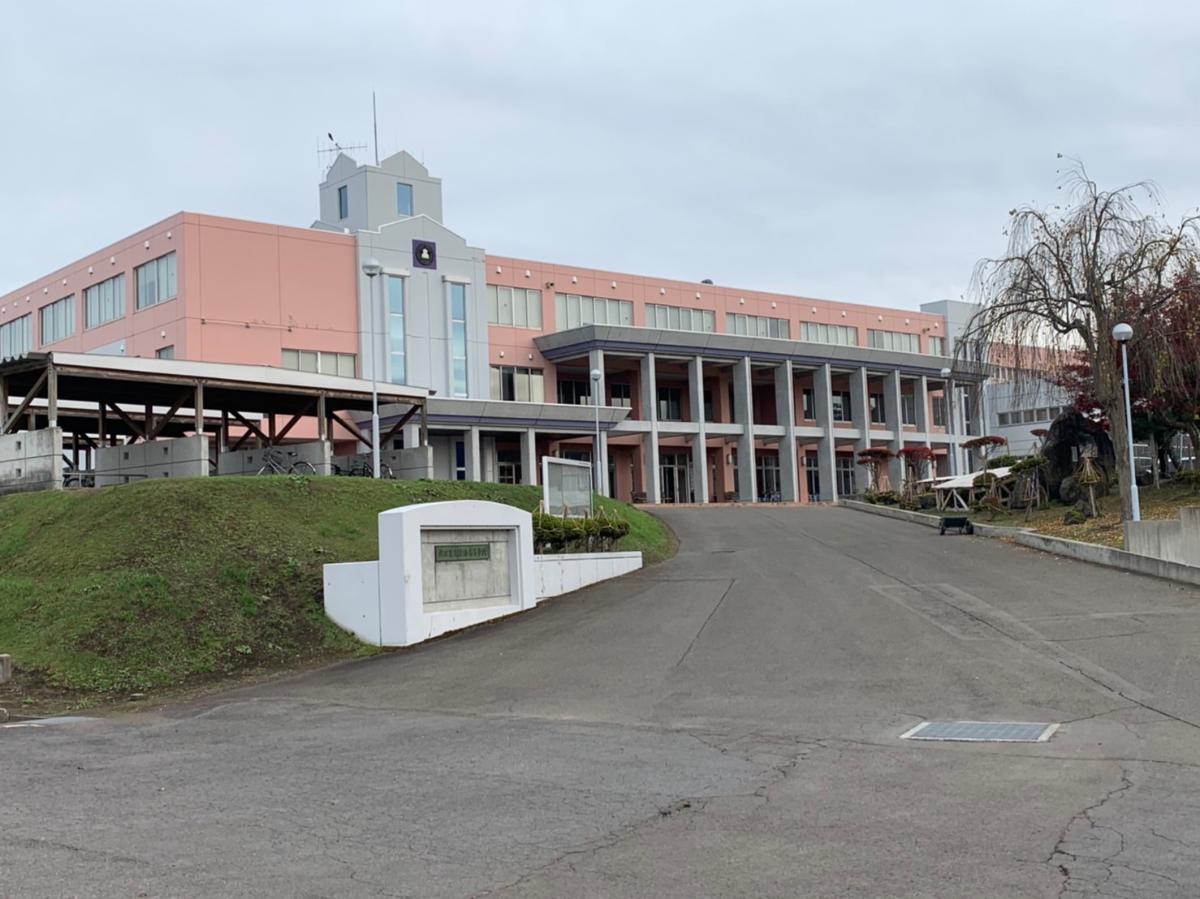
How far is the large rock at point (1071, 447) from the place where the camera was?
35969 millimetres

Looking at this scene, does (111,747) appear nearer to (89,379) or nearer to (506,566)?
(506,566)

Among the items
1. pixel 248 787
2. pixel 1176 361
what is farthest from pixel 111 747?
pixel 1176 361

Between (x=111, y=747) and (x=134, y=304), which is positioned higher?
(x=134, y=304)

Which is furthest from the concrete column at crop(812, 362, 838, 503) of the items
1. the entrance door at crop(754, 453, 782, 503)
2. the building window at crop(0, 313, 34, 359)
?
the building window at crop(0, 313, 34, 359)

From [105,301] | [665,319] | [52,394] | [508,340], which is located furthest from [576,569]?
[665,319]

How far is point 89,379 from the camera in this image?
2753 centimetres

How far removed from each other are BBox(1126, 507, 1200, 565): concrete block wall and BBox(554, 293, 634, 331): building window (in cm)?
3700

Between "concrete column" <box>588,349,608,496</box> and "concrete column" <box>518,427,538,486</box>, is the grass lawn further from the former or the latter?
"concrete column" <box>518,427,538,486</box>

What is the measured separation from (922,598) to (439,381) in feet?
113

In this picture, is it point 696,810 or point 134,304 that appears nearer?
point 696,810

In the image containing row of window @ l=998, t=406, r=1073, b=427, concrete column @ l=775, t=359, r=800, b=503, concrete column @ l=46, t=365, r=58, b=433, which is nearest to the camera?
concrete column @ l=46, t=365, r=58, b=433

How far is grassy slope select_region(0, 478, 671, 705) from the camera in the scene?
15.8 meters

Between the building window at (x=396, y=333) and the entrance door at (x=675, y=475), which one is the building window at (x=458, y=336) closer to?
the building window at (x=396, y=333)

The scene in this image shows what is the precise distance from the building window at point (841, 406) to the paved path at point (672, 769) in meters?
50.8
